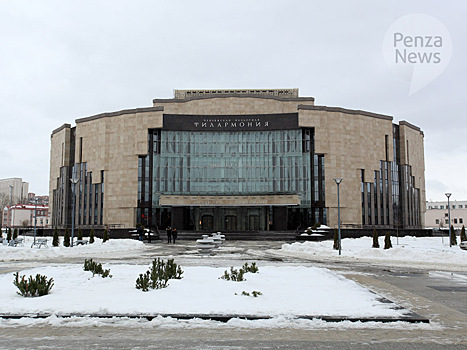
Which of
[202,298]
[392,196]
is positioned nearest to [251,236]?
[392,196]

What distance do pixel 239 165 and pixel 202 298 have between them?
198 feet

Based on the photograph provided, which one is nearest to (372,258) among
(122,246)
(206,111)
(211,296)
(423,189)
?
(211,296)

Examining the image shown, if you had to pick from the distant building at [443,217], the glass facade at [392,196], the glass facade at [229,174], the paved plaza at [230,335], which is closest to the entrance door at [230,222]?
the glass facade at [229,174]

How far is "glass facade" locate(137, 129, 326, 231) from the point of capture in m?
68.2

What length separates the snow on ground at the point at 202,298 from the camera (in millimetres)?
8555

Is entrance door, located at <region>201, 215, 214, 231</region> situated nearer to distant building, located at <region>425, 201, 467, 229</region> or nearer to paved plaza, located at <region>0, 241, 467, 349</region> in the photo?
paved plaza, located at <region>0, 241, 467, 349</region>

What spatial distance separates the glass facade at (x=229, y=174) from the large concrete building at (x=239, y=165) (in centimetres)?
17

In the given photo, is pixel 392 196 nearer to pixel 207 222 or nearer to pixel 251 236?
pixel 251 236

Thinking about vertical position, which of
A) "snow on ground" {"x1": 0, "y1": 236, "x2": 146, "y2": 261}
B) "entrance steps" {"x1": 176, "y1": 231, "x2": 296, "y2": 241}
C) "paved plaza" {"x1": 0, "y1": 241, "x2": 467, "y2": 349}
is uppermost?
"paved plaza" {"x1": 0, "y1": 241, "x2": 467, "y2": 349}

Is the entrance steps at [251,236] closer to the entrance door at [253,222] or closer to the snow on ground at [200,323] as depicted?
the entrance door at [253,222]

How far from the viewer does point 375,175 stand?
70812 millimetres

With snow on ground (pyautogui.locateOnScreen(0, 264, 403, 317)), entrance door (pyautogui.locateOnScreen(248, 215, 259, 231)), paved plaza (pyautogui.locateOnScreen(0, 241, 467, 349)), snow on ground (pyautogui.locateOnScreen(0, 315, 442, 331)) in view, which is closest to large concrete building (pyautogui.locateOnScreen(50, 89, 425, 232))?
entrance door (pyautogui.locateOnScreen(248, 215, 259, 231))

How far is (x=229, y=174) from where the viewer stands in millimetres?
69875

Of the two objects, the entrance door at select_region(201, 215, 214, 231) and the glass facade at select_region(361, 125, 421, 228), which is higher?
the glass facade at select_region(361, 125, 421, 228)
